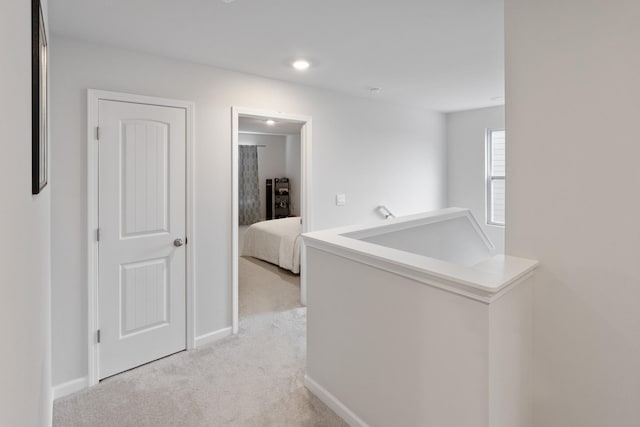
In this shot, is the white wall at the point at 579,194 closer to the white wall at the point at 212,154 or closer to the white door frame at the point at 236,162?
the white door frame at the point at 236,162

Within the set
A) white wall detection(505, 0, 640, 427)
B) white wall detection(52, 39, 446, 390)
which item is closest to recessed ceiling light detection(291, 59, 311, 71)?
white wall detection(52, 39, 446, 390)

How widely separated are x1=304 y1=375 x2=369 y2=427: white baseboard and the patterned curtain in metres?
6.56

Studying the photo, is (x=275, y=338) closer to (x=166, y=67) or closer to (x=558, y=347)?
(x=558, y=347)

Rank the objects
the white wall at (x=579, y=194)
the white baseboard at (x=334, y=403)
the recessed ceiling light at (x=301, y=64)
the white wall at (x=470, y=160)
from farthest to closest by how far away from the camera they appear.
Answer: the white wall at (x=470, y=160), the recessed ceiling light at (x=301, y=64), the white baseboard at (x=334, y=403), the white wall at (x=579, y=194)

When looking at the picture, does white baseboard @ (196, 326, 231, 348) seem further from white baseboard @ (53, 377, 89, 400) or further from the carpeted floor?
white baseboard @ (53, 377, 89, 400)

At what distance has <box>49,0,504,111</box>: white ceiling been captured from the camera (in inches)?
77.4

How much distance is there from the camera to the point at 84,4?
75.1 inches

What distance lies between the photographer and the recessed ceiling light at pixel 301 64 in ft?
9.32

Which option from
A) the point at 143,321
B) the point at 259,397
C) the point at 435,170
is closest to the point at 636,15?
the point at 259,397

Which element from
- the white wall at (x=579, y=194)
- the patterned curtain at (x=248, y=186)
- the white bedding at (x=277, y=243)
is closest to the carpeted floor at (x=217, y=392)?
the white wall at (x=579, y=194)

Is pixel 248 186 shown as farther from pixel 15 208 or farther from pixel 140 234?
pixel 15 208

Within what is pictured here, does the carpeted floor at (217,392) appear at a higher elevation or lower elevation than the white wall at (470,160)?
lower

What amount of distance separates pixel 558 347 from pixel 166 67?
3.09m

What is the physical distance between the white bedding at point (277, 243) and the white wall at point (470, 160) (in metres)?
2.59
